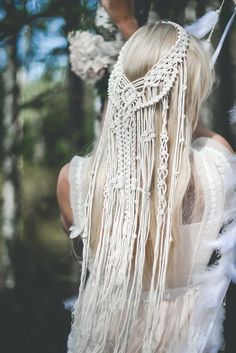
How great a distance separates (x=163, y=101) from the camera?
1.20 meters

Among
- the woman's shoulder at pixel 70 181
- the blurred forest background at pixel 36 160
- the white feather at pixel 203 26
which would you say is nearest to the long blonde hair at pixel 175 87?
the woman's shoulder at pixel 70 181

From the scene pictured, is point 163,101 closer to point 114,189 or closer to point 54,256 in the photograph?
point 114,189

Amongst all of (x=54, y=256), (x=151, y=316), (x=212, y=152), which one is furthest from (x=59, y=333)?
(x=212, y=152)

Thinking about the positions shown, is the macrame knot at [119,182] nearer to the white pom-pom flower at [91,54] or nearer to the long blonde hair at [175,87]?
the long blonde hair at [175,87]

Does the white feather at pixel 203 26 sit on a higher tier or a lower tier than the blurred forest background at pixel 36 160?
higher

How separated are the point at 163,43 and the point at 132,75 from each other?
0.09 metres

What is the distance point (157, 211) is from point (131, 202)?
6 cm

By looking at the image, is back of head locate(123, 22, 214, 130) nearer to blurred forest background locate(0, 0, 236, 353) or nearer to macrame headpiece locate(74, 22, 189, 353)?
macrame headpiece locate(74, 22, 189, 353)

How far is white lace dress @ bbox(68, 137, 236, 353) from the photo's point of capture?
3.94 ft

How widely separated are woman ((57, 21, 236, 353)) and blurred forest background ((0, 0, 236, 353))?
117cm

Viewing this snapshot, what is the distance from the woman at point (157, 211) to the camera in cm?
120

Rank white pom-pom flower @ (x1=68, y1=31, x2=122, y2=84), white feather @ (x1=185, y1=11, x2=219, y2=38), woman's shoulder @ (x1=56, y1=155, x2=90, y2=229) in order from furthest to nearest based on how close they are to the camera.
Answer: white pom-pom flower @ (x1=68, y1=31, x2=122, y2=84), white feather @ (x1=185, y1=11, x2=219, y2=38), woman's shoulder @ (x1=56, y1=155, x2=90, y2=229)

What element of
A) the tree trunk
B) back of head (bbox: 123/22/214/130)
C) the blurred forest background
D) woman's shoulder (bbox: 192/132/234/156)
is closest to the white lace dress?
woman's shoulder (bbox: 192/132/234/156)

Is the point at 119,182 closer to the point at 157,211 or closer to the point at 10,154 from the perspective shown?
the point at 157,211
